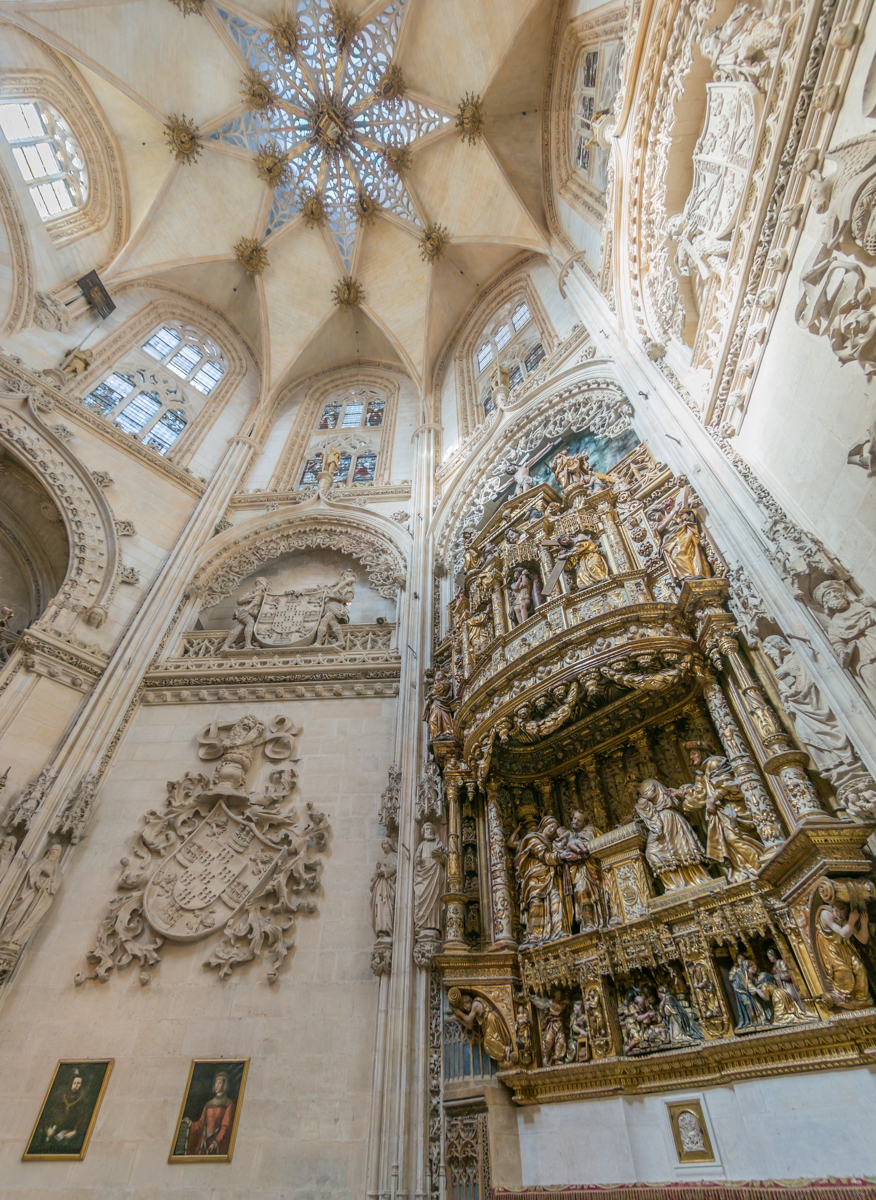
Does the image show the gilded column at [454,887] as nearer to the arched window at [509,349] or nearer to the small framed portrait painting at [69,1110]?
the small framed portrait painting at [69,1110]

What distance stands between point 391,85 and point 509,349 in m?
8.64

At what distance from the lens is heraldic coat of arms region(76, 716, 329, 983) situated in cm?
738

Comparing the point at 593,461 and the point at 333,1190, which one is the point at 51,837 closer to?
the point at 333,1190

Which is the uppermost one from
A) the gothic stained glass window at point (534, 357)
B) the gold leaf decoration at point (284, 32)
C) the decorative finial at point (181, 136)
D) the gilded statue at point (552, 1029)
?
the gold leaf decoration at point (284, 32)

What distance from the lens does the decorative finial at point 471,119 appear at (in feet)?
53.6

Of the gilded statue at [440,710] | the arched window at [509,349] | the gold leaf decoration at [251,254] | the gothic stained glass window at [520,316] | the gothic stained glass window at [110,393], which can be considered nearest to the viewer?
the gilded statue at [440,710]

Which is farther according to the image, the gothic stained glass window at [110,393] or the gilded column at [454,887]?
the gothic stained glass window at [110,393]

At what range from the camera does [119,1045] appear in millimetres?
6734

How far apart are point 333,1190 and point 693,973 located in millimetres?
3871

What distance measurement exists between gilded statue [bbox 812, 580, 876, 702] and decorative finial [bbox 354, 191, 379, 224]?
61.4 ft

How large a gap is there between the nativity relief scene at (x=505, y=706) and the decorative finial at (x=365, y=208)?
4.85 m

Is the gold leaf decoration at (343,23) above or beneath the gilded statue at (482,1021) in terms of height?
above

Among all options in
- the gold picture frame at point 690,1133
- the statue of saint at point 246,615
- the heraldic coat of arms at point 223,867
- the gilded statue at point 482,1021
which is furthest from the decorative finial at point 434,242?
the gold picture frame at point 690,1133

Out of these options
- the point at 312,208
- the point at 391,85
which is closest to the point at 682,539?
the point at 312,208
